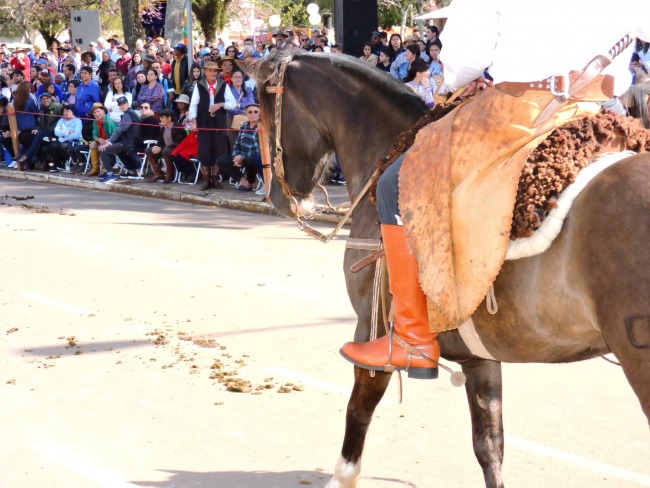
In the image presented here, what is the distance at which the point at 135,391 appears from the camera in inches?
230

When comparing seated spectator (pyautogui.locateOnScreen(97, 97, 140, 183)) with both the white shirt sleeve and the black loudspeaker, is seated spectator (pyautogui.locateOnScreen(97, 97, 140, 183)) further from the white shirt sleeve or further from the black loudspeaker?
the white shirt sleeve

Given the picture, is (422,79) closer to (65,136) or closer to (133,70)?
(65,136)

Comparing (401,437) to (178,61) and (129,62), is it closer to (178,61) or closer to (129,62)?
(178,61)

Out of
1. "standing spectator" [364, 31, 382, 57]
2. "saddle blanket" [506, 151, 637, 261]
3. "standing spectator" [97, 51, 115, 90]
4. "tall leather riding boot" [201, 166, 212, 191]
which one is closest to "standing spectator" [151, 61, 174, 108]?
"tall leather riding boot" [201, 166, 212, 191]

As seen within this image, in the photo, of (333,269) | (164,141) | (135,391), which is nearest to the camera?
(135,391)

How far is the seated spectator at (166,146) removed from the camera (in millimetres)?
15828

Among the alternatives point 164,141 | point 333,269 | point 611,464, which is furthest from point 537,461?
point 164,141

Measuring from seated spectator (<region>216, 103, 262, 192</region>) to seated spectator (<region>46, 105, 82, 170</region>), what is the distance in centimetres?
474

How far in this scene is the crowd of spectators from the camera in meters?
14.7

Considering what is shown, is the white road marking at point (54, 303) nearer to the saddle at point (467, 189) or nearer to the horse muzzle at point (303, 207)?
the horse muzzle at point (303, 207)

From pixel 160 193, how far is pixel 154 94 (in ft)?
8.74

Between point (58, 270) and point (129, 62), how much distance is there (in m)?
13.2

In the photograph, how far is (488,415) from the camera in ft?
13.3

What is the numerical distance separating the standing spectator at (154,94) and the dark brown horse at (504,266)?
12827 millimetres
